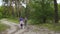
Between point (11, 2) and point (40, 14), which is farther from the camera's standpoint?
point (40, 14)

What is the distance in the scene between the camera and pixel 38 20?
42.2 m

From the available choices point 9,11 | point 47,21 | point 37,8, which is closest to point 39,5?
point 37,8

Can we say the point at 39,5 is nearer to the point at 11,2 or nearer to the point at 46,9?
the point at 46,9

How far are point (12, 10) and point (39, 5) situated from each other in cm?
2353

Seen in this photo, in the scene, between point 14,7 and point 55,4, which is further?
point 55,4

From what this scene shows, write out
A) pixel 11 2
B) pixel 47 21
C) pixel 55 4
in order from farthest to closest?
pixel 47 21 < pixel 55 4 < pixel 11 2

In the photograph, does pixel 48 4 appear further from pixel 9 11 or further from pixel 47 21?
pixel 9 11

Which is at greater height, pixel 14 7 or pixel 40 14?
pixel 14 7

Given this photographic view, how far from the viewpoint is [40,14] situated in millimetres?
41125

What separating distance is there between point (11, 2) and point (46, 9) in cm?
2368

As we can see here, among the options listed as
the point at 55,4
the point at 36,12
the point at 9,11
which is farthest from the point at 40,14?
the point at 9,11

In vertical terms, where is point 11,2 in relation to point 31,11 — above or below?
above

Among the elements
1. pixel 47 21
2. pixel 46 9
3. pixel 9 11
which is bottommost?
pixel 47 21

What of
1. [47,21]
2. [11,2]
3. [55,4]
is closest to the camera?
[11,2]
